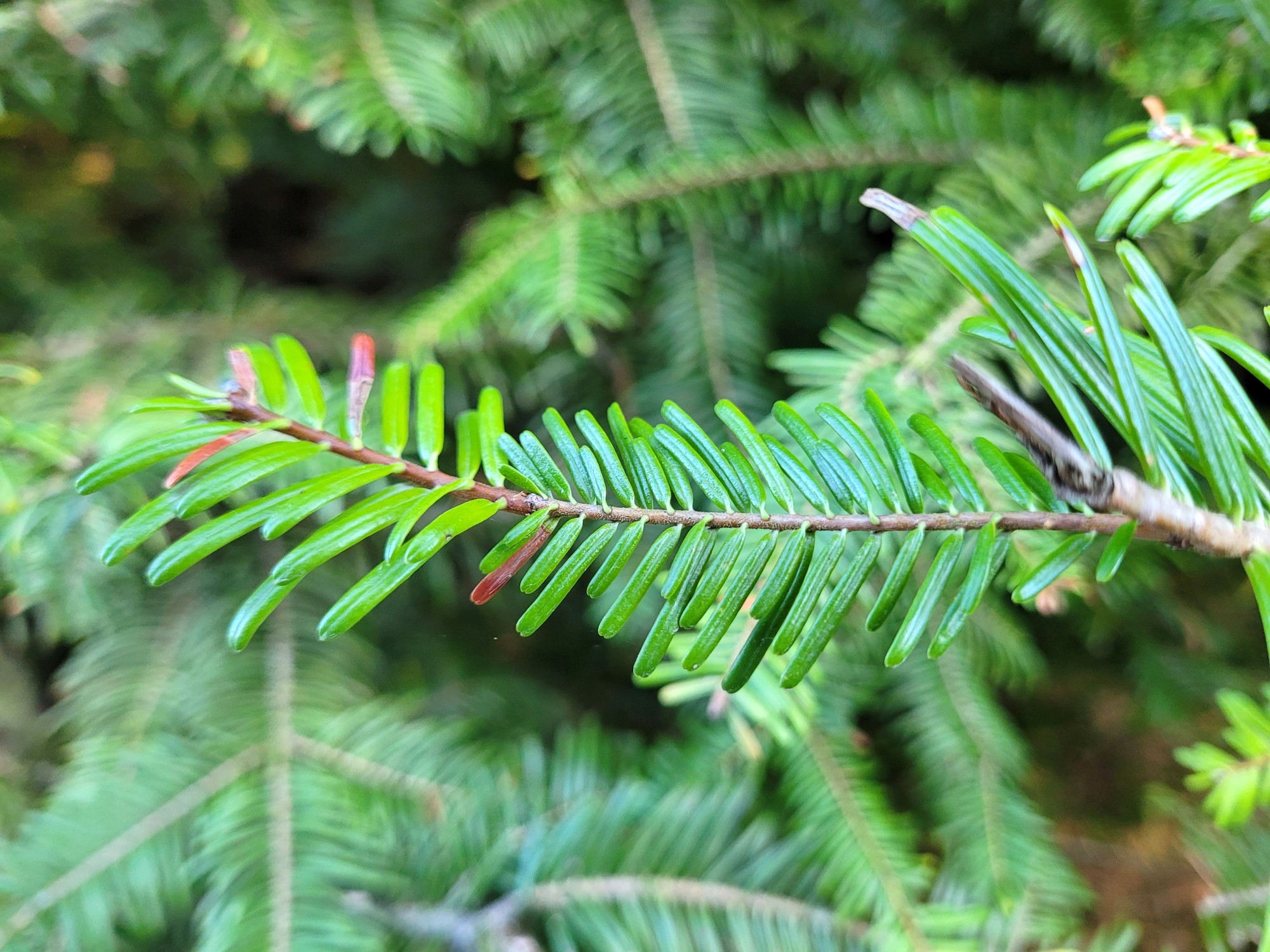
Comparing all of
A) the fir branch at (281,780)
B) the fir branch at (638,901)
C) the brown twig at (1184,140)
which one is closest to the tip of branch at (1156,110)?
the brown twig at (1184,140)

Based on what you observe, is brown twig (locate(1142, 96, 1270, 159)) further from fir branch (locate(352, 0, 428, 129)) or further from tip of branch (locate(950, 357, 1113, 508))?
fir branch (locate(352, 0, 428, 129))

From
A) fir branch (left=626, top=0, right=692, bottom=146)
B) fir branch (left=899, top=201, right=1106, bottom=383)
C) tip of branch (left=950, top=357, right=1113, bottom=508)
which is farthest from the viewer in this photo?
fir branch (left=626, top=0, right=692, bottom=146)

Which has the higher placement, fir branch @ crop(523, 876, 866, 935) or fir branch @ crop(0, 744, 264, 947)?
fir branch @ crop(0, 744, 264, 947)

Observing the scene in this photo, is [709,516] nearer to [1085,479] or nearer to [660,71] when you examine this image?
[1085,479]

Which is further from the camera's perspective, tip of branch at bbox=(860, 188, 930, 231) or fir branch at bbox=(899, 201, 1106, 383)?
fir branch at bbox=(899, 201, 1106, 383)

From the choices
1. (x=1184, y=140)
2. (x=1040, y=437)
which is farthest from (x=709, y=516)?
(x=1184, y=140)

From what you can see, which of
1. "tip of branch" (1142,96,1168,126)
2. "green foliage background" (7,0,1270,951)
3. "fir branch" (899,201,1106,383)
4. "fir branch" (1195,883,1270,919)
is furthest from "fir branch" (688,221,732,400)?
"fir branch" (1195,883,1270,919)
